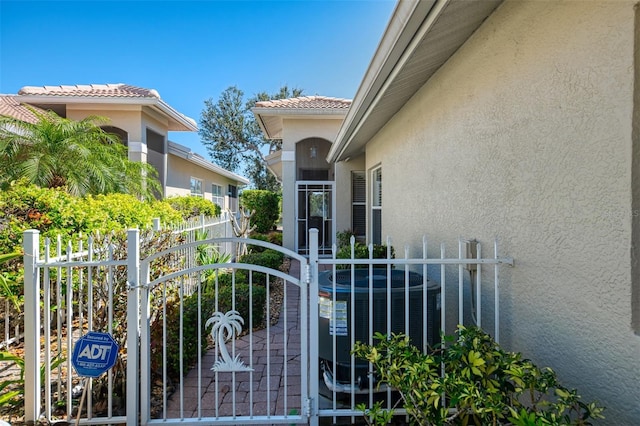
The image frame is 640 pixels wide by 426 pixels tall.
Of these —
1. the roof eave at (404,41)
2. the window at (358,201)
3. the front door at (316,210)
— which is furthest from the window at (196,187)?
the roof eave at (404,41)

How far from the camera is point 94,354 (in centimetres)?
270

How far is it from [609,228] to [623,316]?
494 millimetres

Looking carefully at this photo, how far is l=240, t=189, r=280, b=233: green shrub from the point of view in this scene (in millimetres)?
18359

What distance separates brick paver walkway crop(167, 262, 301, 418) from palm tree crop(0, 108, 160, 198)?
571 centimetres

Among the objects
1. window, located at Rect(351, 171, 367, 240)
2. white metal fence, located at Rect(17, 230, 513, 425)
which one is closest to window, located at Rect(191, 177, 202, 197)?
window, located at Rect(351, 171, 367, 240)

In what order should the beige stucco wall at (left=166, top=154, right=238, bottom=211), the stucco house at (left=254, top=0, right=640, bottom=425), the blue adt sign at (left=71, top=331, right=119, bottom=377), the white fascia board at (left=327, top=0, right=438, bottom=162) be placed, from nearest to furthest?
1. the stucco house at (left=254, top=0, right=640, bottom=425)
2. the blue adt sign at (left=71, top=331, right=119, bottom=377)
3. the white fascia board at (left=327, top=0, right=438, bottom=162)
4. the beige stucco wall at (left=166, top=154, right=238, bottom=211)

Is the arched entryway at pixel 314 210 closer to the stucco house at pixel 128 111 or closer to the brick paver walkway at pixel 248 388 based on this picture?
the stucco house at pixel 128 111

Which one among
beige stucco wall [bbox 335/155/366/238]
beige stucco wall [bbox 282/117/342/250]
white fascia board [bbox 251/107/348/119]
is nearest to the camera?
white fascia board [bbox 251/107/348/119]

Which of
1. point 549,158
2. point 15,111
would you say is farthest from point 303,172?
point 549,158

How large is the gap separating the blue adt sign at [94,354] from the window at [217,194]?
1892 centimetres

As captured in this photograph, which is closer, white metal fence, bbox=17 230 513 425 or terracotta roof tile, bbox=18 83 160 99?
white metal fence, bbox=17 230 513 425

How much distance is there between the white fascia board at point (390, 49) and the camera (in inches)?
112

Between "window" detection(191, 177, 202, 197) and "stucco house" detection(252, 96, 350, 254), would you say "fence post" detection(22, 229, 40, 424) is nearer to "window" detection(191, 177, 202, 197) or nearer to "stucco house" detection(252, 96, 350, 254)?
"stucco house" detection(252, 96, 350, 254)

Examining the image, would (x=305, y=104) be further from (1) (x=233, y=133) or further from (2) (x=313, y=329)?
(1) (x=233, y=133)
